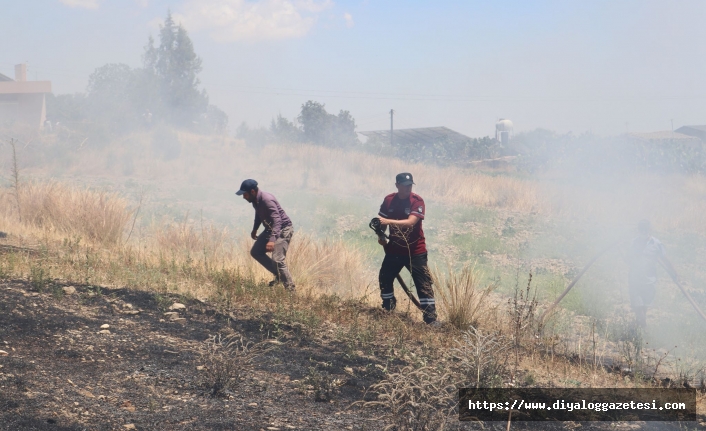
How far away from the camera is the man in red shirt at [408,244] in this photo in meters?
6.68

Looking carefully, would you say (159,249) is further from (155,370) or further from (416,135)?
(416,135)

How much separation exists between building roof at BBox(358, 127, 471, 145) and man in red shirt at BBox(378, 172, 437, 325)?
4008cm

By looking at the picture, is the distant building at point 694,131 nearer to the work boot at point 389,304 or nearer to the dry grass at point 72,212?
the dry grass at point 72,212

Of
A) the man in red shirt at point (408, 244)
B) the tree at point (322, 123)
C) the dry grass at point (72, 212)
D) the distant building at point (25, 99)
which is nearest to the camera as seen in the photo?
the man in red shirt at point (408, 244)

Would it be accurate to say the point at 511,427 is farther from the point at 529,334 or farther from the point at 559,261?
the point at 559,261

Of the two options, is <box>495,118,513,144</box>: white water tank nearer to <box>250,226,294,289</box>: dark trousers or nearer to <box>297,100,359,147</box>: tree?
<box>297,100,359,147</box>: tree

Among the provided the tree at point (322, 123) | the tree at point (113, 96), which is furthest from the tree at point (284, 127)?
the tree at point (113, 96)

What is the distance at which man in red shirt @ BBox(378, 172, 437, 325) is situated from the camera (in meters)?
6.68

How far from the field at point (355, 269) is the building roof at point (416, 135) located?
897 inches

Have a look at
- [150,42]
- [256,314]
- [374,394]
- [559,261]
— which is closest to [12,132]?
[150,42]

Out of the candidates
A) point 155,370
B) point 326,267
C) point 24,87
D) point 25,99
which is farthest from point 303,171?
point 25,99

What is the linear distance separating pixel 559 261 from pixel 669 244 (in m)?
3.58

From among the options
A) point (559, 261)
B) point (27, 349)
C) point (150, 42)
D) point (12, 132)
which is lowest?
point (559, 261)

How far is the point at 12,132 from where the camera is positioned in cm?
2461
